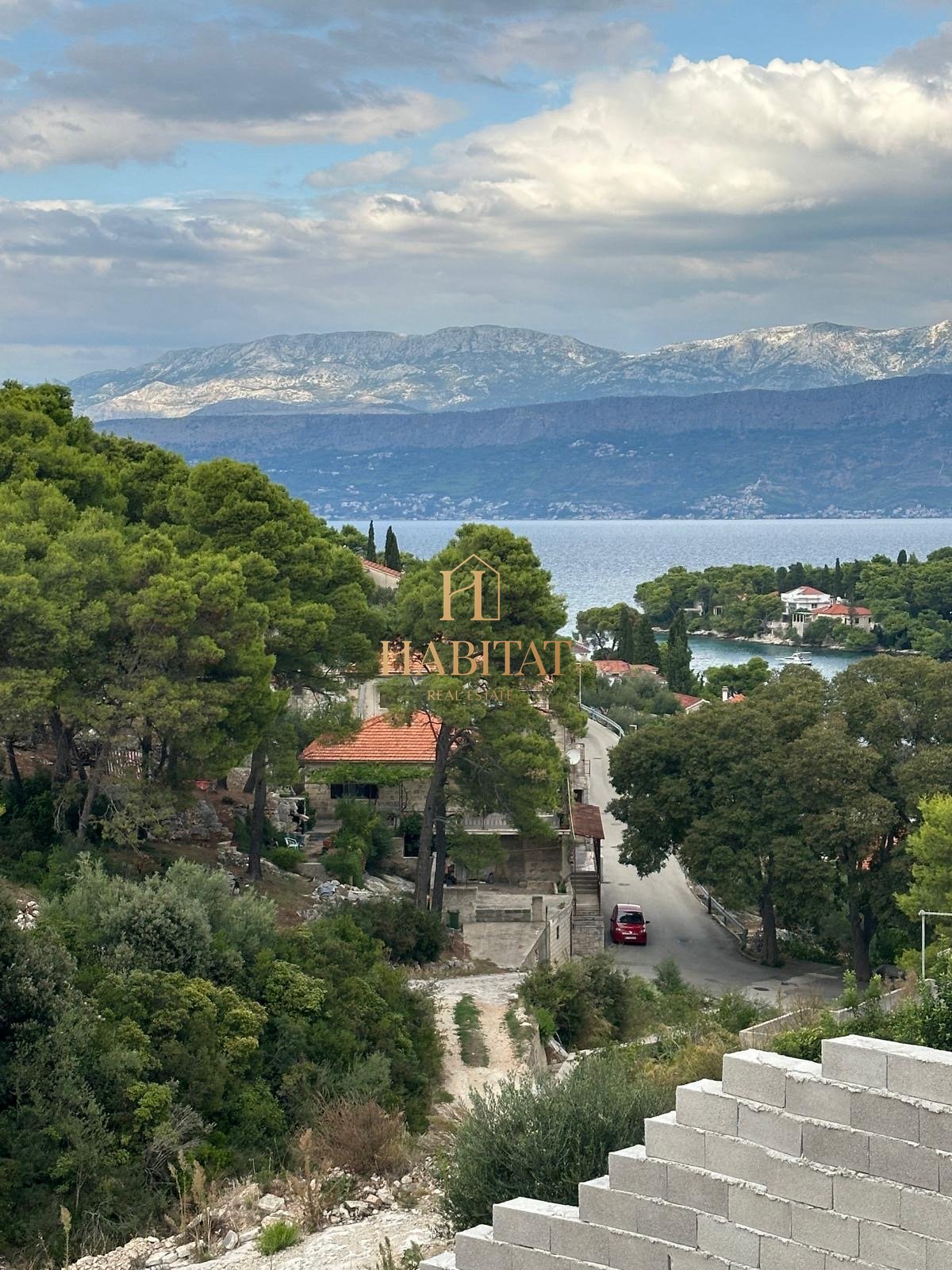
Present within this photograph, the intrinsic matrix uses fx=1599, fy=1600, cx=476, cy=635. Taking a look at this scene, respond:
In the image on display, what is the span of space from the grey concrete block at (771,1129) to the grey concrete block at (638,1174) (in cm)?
54

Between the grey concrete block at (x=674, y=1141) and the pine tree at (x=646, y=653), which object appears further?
the pine tree at (x=646, y=653)

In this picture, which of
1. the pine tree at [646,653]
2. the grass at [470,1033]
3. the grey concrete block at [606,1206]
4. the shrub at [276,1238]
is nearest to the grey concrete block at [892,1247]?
the grey concrete block at [606,1206]

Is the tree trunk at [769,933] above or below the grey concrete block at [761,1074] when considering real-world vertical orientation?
below

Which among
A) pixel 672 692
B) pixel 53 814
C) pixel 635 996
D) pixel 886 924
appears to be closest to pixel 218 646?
pixel 53 814

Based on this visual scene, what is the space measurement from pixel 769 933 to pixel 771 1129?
24.3 m

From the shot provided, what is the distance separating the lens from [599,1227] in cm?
839

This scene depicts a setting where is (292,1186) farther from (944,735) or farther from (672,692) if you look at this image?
(672,692)

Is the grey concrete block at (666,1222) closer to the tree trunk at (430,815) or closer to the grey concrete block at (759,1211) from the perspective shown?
the grey concrete block at (759,1211)

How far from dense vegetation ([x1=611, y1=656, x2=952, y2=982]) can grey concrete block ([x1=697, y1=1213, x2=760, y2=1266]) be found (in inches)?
857

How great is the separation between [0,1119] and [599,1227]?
7.86 meters

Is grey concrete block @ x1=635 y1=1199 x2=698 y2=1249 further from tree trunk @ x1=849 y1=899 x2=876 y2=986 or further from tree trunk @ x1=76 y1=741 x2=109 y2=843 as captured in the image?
tree trunk @ x1=849 y1=899 x2=876 y2=986

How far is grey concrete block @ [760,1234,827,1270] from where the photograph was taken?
7711 mm

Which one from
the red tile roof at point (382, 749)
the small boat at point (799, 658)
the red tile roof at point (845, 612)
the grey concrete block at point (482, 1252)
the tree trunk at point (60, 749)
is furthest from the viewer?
the red tile roof at point (845, 612)

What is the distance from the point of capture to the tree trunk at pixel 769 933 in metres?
31.4
